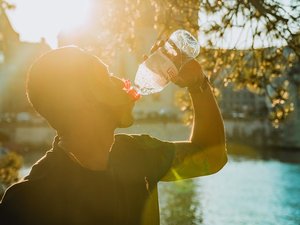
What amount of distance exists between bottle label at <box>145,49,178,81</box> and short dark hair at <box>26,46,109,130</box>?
32cm

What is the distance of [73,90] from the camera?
166 centimetres

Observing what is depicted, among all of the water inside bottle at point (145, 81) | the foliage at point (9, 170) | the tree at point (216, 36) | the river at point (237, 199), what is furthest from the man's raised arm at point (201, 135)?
the river at point (237, 199)

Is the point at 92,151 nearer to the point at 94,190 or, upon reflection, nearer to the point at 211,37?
the point at 94,190

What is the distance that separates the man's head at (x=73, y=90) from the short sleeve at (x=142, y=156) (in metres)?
0.14

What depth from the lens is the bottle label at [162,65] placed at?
185 cm

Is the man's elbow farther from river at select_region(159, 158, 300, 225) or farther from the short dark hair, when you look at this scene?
river at select_region(159, 158, 300, 225)

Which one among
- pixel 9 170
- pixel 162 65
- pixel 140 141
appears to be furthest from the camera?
pixel 9 170

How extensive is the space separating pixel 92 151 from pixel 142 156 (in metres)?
0.22

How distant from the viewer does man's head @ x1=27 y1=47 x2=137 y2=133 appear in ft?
5.37

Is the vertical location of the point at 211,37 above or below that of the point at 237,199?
above

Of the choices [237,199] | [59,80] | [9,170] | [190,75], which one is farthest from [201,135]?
[237,199]

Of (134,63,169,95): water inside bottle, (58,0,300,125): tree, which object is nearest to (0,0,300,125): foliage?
(58,0,300,125): tree

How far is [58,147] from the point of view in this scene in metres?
1.67

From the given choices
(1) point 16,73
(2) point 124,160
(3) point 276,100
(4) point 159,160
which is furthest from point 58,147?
(1) point 16,73
